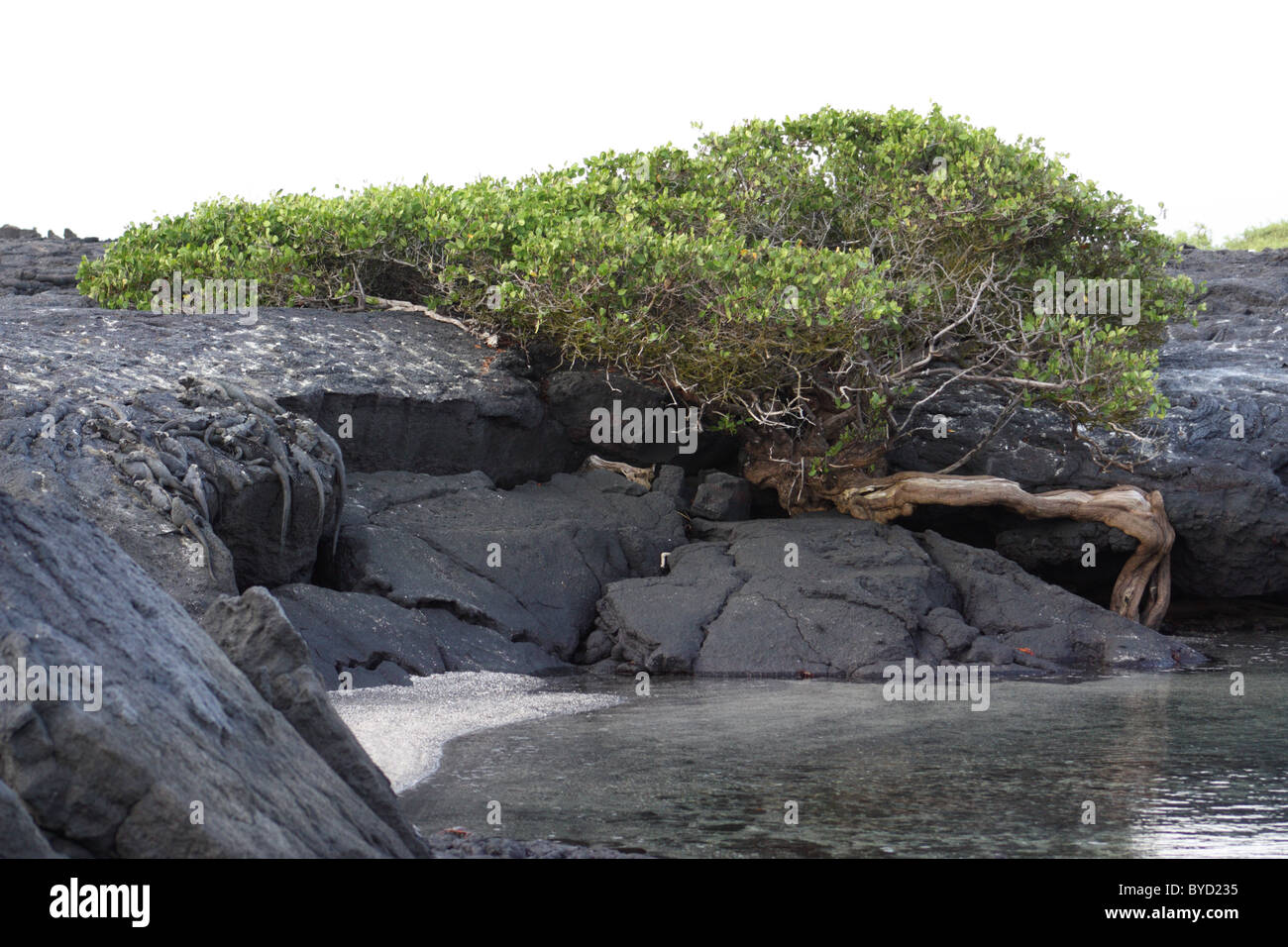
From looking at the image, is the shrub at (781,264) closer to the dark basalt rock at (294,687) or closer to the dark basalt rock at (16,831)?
the dark basalt rock at (294,687)

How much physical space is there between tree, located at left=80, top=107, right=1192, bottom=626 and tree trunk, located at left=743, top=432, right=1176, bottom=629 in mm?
28

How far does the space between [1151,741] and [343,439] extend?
971cm

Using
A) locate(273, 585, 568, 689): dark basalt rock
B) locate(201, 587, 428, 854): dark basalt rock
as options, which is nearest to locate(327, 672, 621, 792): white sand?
locate(273, 585, 568, 689): dark basalt rock

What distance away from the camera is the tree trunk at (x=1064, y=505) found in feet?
50.6

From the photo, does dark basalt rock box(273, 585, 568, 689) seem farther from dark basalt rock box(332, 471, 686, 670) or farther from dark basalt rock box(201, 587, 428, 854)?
dark basalt rock box(201, 587, 428, 854)

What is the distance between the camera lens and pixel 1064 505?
15.6 m

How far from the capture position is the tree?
14758mm

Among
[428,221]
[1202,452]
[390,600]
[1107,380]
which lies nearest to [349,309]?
[428,221]

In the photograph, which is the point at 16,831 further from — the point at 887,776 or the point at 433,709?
the point at 433,709

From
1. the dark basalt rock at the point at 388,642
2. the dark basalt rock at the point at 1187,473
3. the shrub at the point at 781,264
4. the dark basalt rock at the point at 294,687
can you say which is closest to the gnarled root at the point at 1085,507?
the dark basalt rock at the point at 1187,473

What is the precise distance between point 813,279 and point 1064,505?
4.61 meters

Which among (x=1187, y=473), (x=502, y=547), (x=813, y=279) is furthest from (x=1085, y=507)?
(x=502, y=547)

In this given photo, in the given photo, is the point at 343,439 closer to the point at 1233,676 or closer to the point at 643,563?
the point at 643,563

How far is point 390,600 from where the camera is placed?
12.4m
